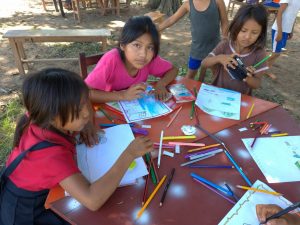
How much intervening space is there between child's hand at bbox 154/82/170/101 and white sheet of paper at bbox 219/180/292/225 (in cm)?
84

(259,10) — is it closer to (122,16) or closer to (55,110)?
(55,110)

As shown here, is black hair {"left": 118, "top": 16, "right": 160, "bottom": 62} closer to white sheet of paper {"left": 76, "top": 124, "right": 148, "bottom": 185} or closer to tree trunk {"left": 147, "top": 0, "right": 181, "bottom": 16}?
white sheet of paper {"left": 76, "top": 124, "right": 148, "bottom": 185}

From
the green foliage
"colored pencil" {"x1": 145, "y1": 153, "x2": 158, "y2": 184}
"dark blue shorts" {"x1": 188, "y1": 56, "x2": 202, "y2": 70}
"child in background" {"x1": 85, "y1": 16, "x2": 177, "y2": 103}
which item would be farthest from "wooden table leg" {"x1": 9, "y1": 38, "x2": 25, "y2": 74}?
"colored pencil" {"x1": 145, "y1": 153, "x2": 158, "y2": 184}

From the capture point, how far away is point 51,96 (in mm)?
1090

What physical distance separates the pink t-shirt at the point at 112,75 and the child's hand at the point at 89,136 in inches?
A: 19.2

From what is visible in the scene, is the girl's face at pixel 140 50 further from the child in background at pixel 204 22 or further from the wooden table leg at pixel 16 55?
the wooden table leg at pixel 16 55

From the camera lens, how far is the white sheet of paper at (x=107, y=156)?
1.15 meters

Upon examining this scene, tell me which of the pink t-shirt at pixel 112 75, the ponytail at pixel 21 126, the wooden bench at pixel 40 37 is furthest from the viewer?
the wooden bench at pixel 40 37

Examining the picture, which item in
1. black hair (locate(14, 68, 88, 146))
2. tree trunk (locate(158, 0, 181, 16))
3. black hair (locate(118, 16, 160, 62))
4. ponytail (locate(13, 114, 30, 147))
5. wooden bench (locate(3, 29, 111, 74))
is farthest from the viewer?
tree trunk (locate(158, 0, 181, 16))

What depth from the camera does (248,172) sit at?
47.7 inches

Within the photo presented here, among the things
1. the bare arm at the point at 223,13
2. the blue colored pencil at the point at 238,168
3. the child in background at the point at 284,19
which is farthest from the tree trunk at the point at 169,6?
the blue colored pencil at the point at 238,168

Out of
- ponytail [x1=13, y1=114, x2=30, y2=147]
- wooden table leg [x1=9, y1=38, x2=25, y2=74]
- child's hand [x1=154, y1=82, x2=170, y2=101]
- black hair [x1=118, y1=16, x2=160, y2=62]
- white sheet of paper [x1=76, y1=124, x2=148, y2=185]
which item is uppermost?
black hair [x1=118, y1=16, x2=160, y2=62]

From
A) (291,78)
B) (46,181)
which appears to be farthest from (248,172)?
(291,78)

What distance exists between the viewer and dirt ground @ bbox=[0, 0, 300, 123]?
3.84 m
